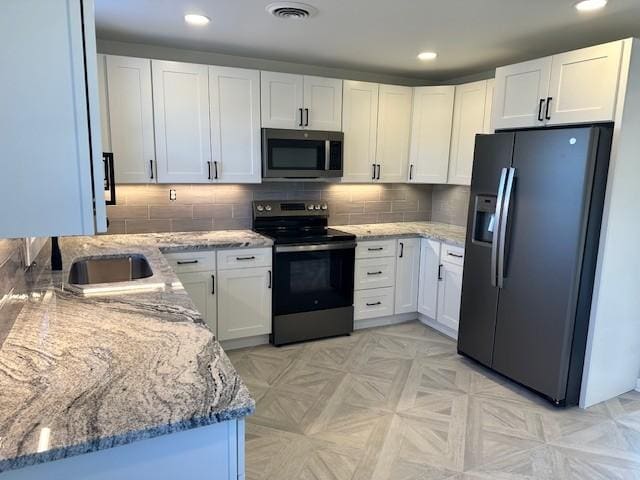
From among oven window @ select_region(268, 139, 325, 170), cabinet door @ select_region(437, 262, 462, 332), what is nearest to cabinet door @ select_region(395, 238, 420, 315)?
cabinet door @ select_region(437, 262, 462, 332)

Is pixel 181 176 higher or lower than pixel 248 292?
higher

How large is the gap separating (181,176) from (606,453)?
10.9 feet

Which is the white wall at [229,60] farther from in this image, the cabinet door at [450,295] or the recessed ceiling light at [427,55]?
the cabinet door at [450,295]

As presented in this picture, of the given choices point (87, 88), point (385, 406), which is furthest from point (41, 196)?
point (385, 406)

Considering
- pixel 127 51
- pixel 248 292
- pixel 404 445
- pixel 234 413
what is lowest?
pixel 404 445

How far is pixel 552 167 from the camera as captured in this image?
2562 millimetres

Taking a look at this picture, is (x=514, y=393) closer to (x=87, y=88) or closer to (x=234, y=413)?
(x=234, y=413)

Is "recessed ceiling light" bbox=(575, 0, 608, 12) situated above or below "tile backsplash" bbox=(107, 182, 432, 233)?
above

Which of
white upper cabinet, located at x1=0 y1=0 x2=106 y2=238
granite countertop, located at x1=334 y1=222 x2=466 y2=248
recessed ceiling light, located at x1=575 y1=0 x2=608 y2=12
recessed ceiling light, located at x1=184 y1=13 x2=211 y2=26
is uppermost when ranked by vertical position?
recessed ceiling light, located at x1=184 y1=13 x2=211 y2=26

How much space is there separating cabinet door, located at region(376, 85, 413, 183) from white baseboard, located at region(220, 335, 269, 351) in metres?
1.89

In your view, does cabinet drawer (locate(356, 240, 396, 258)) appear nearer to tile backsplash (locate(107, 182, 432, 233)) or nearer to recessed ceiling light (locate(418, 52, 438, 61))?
tile backsplash (locate(107, 182, 432, 233))

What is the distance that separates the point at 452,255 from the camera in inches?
144

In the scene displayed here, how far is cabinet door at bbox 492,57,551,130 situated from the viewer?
2.82 meters

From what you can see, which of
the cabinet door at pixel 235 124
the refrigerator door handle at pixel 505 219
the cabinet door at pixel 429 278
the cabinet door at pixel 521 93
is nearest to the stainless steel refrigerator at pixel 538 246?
the refrigerator door handle at pixel 505 219
